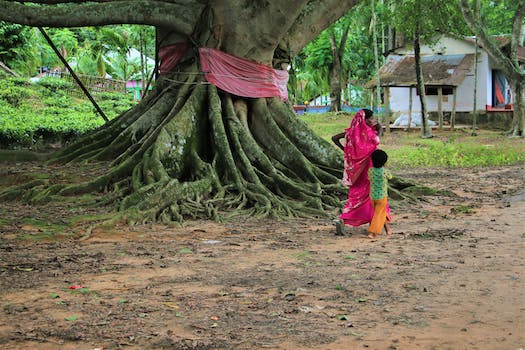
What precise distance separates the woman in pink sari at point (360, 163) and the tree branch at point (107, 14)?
4278 mm

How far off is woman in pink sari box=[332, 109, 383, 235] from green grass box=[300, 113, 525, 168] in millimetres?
8974

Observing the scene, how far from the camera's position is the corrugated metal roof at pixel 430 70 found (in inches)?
1196

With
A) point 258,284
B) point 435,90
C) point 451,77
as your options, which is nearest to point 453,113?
point 451,77

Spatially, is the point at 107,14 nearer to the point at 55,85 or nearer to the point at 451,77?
the point at 55,85

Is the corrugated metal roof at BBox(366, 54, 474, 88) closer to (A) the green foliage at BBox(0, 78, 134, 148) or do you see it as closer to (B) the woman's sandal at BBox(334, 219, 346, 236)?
(A) the green foliage at BBox(0, 78, 134, 148)

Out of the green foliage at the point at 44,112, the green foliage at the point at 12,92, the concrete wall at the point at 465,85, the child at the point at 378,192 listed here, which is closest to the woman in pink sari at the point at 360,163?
the child at the point at 378,192

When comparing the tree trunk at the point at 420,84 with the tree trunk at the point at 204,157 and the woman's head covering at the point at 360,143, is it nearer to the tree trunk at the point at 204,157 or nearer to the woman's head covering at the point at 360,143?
the tree trunk at the point at 204,157

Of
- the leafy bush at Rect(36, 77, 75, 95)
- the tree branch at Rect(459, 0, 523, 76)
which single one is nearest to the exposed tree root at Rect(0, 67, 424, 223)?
the tree branch at Rect(459, 0, 523, 76)

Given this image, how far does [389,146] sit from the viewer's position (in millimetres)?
23234

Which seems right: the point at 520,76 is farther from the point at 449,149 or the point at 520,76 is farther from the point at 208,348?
the point at 208,348

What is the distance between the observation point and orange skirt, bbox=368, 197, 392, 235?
8.04 m

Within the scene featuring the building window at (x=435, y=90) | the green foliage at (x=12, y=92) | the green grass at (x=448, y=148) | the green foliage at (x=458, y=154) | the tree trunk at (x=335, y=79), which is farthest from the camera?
the tree trunk at (x=335, y=79)

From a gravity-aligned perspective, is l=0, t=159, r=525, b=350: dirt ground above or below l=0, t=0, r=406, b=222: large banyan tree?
below

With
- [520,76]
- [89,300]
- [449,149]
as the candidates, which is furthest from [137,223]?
[520,76]
